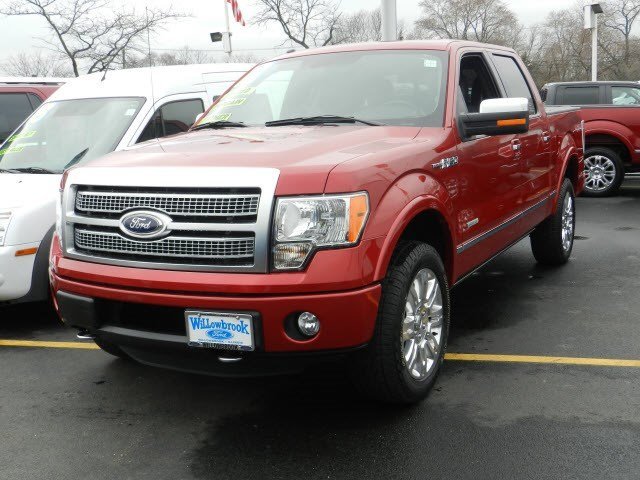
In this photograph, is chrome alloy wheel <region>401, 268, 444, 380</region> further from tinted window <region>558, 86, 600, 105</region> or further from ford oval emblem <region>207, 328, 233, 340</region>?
tinted window <region>558, 86, 600, 105</region>

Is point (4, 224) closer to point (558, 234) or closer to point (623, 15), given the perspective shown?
point (558, 234)

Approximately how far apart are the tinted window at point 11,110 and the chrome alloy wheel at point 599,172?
7.94 metres

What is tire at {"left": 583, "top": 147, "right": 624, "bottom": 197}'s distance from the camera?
34.4 feet

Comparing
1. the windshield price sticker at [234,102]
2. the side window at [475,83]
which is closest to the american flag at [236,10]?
the windshield price sticker at [234,102]

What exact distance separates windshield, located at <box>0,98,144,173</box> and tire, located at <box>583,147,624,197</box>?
7.32 metres

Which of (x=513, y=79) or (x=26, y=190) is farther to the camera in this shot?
(x=513, y=79)

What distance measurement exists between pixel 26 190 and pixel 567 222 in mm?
4612

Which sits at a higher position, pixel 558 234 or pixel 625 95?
pixel 625 95

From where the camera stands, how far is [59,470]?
3053 mm

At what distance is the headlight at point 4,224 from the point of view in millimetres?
4699

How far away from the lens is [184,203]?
9.86ft

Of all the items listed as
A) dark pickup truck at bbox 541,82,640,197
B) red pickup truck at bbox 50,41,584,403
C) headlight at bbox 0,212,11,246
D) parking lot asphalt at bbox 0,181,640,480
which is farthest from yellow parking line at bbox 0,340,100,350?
dark pickup truck at bbox 541,82,640,197

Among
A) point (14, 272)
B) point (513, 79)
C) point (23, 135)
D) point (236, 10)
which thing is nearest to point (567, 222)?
point (513, 79)

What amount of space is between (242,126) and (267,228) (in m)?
1.64
